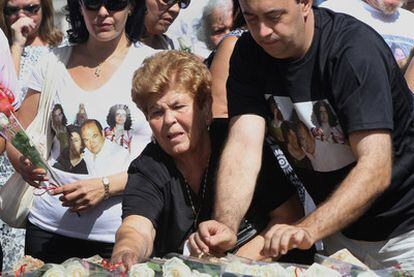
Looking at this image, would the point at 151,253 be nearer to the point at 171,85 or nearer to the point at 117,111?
the point at 171,85

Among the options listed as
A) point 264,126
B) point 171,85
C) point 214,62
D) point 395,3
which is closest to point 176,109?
point 171,85

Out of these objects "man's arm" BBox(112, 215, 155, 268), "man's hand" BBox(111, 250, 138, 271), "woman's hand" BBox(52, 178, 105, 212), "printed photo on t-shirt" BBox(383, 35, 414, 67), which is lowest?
"woman's hand" BBox(52, 178, 105, 212)

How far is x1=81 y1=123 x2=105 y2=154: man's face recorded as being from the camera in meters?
4.37

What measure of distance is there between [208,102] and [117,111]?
0.70 m

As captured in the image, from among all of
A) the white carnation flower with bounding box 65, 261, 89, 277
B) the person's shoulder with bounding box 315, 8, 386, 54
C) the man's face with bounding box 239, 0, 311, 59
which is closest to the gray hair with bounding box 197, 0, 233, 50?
the person's shoulder with bounding box 315, 8, 386, 54

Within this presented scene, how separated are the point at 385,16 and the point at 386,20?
0.07ft

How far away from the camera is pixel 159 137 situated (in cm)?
370

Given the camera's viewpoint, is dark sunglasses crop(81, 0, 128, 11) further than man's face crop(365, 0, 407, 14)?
No

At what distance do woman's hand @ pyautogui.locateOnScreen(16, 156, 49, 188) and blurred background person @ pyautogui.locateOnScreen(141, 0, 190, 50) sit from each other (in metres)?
0.77

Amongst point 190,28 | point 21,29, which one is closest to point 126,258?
point 190,28

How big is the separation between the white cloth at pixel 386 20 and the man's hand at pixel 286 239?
1598 mm

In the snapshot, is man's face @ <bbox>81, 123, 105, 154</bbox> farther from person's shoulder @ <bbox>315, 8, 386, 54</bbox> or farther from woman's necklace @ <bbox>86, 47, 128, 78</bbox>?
person's shoulder @ <bbox>315, 8, 386, 54</bbox>

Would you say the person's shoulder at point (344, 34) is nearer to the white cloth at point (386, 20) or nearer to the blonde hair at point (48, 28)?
the white cloth at point (386, 20)

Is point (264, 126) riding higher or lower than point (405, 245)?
higher
